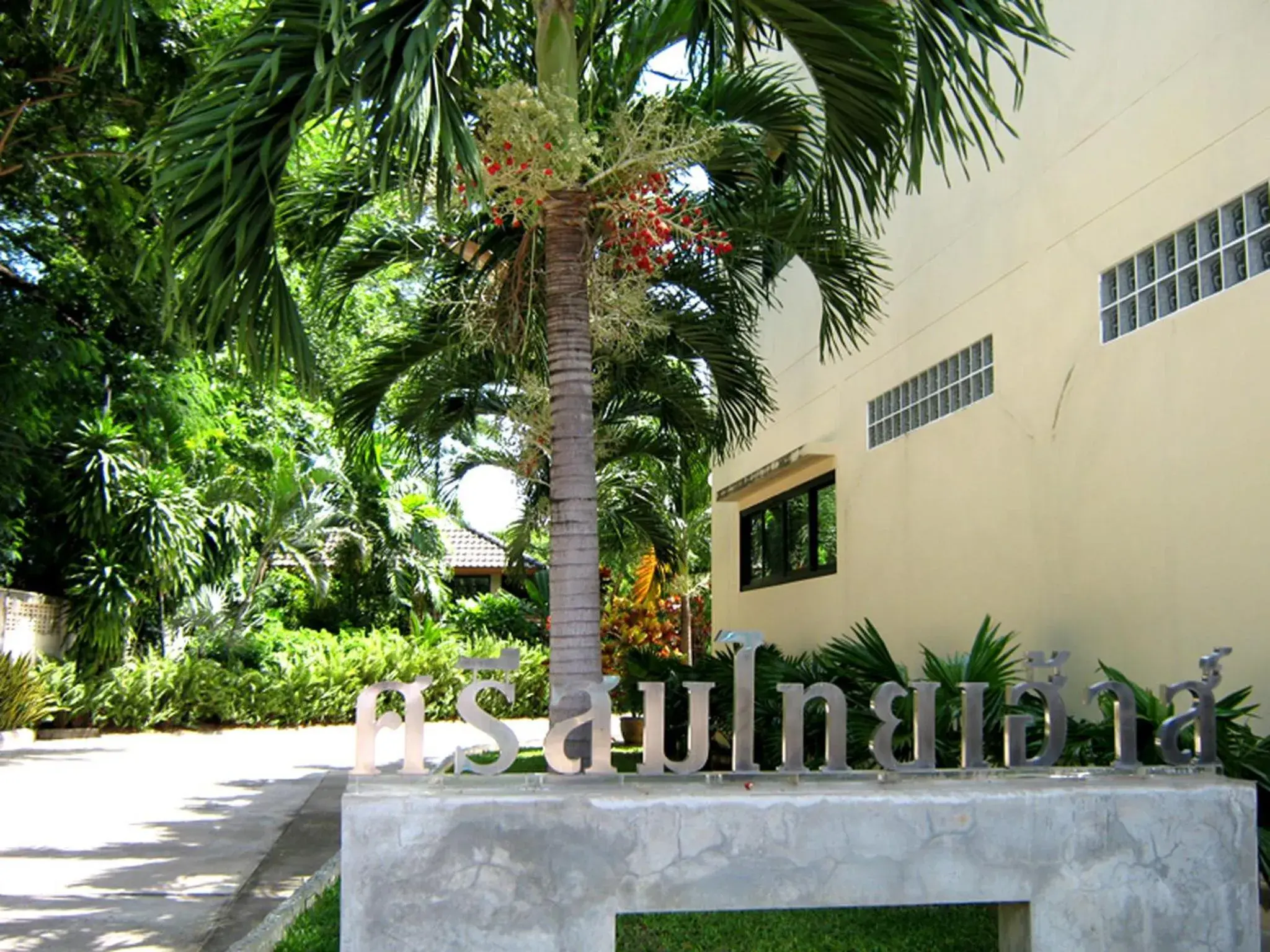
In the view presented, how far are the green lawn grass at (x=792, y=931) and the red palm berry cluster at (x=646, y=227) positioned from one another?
3329 millimetres

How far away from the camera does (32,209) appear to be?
13.3 metres

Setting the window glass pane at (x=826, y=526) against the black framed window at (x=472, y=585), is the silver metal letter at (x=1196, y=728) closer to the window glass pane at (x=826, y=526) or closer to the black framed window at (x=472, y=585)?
the window glass pane at (x=826, y=526)

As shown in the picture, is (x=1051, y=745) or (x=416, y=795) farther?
(x=1051, y=745)

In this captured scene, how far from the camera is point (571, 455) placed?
6.15 metres

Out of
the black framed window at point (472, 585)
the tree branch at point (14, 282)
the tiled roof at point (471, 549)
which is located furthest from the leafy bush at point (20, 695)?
the black framed window at point (472, 585)

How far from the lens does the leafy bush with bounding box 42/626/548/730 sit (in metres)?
18.8

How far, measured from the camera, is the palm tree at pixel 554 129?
16.3 feet

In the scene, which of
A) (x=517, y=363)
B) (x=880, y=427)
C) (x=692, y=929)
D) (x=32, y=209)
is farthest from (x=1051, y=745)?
(x=32, y=209)

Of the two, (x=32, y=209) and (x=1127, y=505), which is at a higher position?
(x=32, y=209)

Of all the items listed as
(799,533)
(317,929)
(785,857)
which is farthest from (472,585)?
(785,857)

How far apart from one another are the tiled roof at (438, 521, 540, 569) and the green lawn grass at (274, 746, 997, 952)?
82.2 ft

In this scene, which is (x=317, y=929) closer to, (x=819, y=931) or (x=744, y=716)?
(x=819, y=931)

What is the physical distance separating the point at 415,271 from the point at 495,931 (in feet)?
25.4

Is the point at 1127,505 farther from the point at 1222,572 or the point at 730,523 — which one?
the point at 730,523
